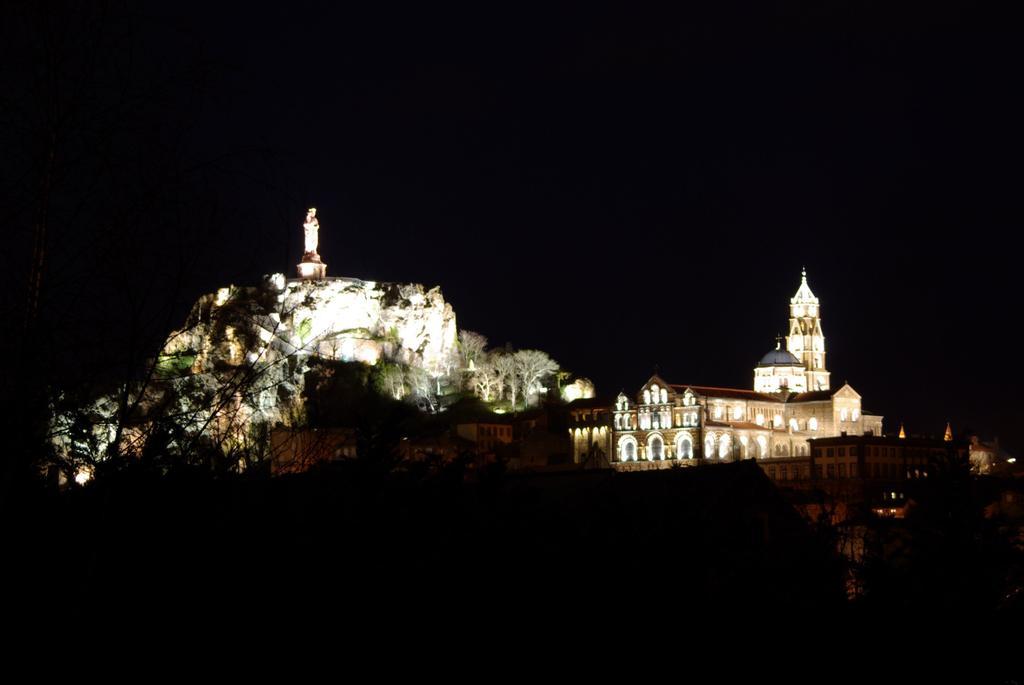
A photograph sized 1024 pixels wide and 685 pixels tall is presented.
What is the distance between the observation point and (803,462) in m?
97.9

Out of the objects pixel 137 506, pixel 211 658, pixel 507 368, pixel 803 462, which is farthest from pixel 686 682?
pixel 507 368

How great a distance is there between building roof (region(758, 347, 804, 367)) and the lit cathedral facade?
5007 mm

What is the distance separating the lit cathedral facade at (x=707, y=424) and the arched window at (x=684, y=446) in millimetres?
79

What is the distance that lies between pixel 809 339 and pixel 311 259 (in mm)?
49757

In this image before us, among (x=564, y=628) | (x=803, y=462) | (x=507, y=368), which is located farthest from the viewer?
(x=507, y=368)

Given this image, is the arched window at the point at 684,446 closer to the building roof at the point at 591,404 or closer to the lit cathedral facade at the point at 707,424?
the lit cathedral facade at the point at 707,424

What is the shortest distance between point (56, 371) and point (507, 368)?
354 feet

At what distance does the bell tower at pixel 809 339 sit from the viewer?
125375 mm

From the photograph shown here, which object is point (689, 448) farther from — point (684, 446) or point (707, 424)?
point (707, 424)

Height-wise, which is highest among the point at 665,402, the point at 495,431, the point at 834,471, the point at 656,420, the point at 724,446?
the point at 665,402

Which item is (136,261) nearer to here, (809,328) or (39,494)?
(39,494)

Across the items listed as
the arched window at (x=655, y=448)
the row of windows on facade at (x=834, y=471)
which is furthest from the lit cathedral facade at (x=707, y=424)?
the row of windows on facade at (x=834, y=471)

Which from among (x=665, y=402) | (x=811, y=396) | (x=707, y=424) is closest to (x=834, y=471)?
(x=707, y=424)

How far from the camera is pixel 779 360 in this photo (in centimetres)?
11988
